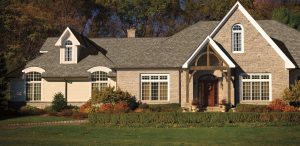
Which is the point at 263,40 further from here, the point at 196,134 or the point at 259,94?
the point at 196,134

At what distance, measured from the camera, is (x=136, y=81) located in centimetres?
3950

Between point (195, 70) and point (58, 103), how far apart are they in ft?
36.9

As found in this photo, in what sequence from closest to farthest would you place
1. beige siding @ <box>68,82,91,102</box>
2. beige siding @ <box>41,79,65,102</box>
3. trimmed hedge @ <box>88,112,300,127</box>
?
trimmed hedge @ <box>88,112,300,127</box>, beige siding @ <box>68,82,91,102</box>, beige siding @ <box>41,79,65,102</box>

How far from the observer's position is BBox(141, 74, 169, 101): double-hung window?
130ft

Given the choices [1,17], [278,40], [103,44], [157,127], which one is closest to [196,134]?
[157,127]

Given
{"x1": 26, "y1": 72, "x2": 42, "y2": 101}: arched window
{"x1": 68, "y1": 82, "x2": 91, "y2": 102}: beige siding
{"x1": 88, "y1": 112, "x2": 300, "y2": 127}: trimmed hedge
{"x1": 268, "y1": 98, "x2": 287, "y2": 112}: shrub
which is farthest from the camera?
{"x1": 26, "y1": 72, "x2": 42, "y2": 101}: arched window

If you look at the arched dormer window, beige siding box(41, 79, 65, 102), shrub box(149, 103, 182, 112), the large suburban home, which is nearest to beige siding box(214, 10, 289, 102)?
the large suburban home

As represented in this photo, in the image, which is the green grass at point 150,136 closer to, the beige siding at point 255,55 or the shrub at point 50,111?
the shrub at point 50,111

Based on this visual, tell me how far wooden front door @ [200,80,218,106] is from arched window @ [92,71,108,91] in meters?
8.02

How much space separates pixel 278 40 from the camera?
41.7 m

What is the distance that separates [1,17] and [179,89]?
2697 cm

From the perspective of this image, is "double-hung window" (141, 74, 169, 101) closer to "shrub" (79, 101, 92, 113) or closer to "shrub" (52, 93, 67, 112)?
"shrub" (79, 101, 92, 113)

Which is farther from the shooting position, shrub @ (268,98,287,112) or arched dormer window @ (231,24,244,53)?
arched dormer window @ (231,24,244,53)

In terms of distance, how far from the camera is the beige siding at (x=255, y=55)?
3819 centimetres
